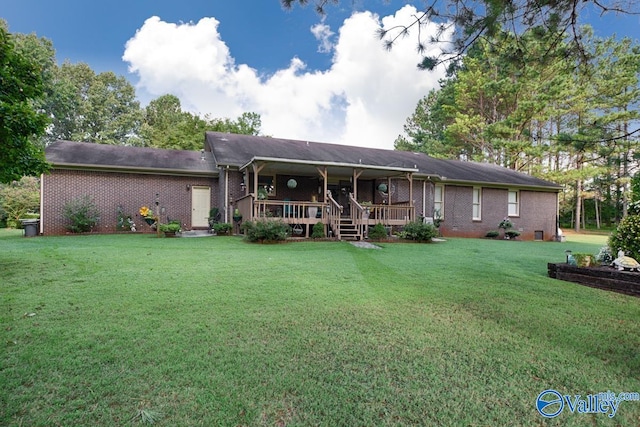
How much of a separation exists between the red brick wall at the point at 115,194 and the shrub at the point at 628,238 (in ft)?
42.2

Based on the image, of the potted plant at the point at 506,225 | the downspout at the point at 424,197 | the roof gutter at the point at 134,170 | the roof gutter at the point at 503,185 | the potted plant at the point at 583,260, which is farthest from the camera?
the potted plant at the point at 506,225

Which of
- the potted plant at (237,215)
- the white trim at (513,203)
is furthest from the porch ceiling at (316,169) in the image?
the white trim at (513,203)

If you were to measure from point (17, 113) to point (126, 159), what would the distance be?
31.6ft

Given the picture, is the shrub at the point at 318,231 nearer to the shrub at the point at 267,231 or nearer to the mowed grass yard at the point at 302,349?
the shrub at the point at 267,231

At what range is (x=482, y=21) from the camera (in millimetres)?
4219

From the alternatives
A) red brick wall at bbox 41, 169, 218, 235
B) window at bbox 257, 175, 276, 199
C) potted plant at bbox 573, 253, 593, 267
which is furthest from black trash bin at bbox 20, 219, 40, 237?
potted plant at bbox 573, 253, 593, 267

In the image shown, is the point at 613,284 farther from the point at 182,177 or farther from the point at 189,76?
the point at 189,76

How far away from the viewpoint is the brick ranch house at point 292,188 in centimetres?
1167

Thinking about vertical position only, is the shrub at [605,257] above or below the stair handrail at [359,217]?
below

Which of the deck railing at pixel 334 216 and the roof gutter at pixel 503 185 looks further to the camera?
the roof gutter at pixel 503 185

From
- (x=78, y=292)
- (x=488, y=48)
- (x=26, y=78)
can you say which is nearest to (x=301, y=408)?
(x=78, y=292)

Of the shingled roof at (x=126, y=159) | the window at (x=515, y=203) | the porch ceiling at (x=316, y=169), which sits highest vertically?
the shingled roof at (x=126, y=159)

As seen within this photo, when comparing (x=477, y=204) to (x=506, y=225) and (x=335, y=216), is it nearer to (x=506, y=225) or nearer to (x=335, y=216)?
(x=506, y=225)

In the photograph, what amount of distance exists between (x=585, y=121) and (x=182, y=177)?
28.2 meters
